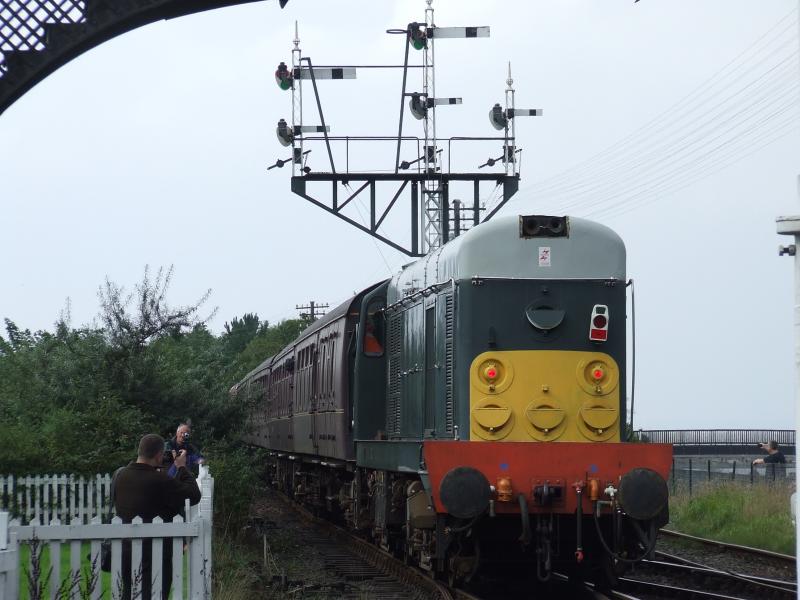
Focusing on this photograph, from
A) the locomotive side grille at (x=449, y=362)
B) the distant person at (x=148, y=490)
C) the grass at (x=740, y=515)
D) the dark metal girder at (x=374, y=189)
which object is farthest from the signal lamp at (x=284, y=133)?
the distant person at (x=148, y=490)

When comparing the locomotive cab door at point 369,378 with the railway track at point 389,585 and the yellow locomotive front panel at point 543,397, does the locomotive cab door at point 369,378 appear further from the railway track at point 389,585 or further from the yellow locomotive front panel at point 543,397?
the yellow locomotive front panel at point 543,397

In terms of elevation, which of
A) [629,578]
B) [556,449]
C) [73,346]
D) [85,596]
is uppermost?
[73,346]

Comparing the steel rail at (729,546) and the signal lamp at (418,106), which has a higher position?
the signal lamp at (418,106)

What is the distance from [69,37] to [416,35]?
17.6 metres

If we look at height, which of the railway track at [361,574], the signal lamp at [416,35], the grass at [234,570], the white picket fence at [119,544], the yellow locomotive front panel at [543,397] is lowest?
the railway track at [361,574]

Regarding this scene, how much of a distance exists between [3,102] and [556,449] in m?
6.18

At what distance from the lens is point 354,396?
16031 mm

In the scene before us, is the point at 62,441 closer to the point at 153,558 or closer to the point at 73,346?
the point at 73,346

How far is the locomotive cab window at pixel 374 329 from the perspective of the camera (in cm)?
1581

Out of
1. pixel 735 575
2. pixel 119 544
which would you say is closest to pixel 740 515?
pixel 735 575

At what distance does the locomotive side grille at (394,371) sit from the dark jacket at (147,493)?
6363mm

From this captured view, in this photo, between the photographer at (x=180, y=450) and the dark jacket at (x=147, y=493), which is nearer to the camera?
the dark jacket at (x=147, y=493)

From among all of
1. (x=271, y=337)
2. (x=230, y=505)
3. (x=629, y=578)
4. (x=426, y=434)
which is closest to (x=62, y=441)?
(x=230, y=505)

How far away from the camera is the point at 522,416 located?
38.8ft
